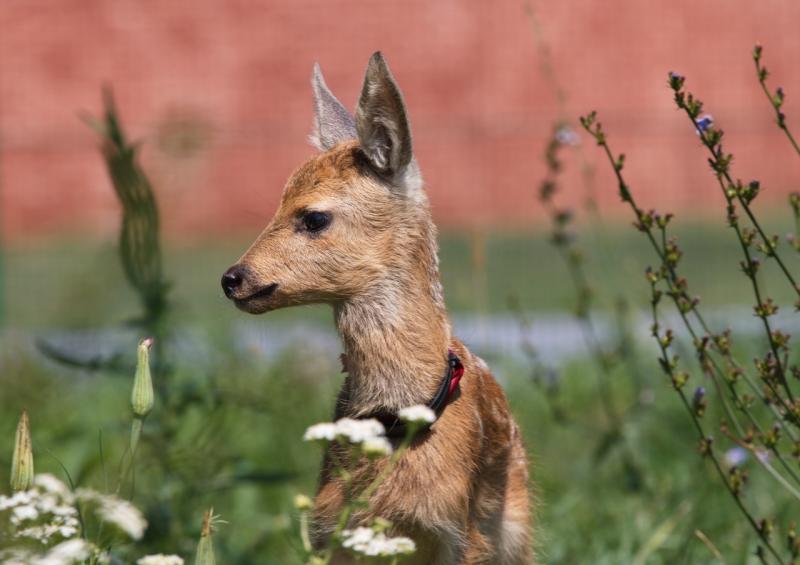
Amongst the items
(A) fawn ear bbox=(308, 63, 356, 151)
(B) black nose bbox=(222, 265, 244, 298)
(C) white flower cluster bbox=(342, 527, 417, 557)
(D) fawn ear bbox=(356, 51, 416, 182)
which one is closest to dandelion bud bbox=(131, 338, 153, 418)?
(B) black nose bbox=(222, 265, 244, 298)

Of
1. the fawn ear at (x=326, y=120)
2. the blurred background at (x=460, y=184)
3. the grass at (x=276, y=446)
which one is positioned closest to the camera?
the fawn ear at (x=326, y=120)

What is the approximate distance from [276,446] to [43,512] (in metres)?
3.67

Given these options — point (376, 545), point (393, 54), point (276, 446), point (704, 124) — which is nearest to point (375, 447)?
point (376, 545)

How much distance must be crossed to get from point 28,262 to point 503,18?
9850 mm

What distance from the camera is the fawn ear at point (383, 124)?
332 centimetres

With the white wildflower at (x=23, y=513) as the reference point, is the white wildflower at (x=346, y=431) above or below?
above

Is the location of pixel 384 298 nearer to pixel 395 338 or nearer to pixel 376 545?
pixel 395 338

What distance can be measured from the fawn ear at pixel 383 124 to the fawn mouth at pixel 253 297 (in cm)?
44

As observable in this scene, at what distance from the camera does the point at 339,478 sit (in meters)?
3.53

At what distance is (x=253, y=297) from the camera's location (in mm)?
3336

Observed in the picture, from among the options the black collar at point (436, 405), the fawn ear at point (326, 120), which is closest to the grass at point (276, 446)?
the black collar at point (436, 405)

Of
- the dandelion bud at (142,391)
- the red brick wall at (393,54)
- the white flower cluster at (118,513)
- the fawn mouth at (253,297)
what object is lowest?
the white flower cluster at (118,513)

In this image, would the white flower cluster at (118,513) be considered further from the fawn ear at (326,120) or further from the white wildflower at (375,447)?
the fawn ear at (326,120)

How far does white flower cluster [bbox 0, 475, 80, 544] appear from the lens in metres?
2.75
